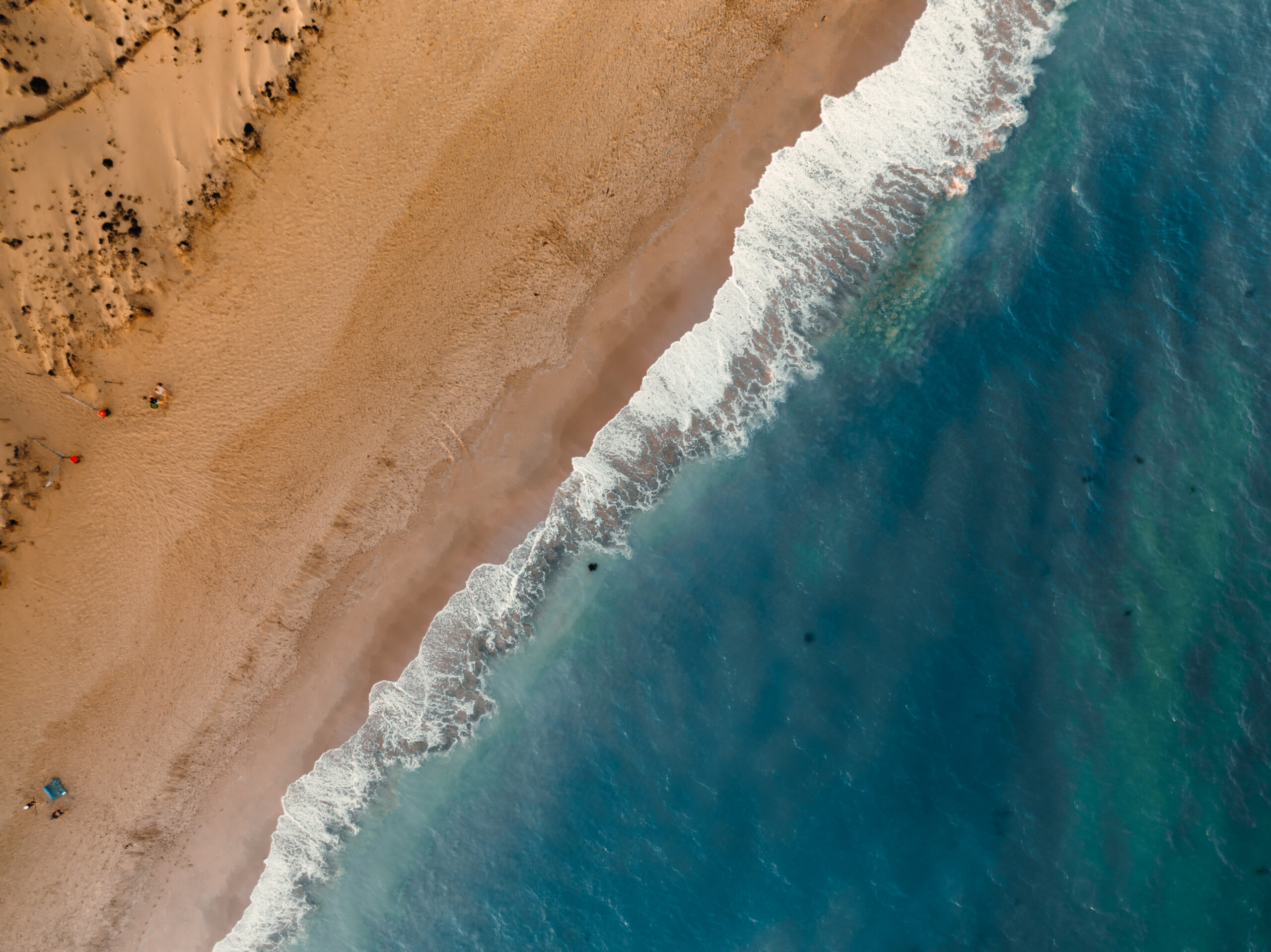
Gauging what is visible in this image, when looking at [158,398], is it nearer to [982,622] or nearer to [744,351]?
[744,351]

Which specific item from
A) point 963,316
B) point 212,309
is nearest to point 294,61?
point 212,309

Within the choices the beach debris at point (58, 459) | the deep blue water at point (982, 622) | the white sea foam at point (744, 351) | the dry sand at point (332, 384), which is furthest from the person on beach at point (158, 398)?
the deep blue water at point (982, 622)

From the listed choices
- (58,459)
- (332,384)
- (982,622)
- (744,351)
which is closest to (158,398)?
(58,459)

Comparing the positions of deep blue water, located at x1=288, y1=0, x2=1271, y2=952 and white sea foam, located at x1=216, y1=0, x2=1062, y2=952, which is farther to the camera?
white sea foam, located at x1=216, y1=0, x2=1062, y2=952

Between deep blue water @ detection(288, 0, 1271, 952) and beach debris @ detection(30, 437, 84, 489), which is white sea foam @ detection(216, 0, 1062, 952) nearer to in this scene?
deep blue water @ detection(288, 0, 1271, 952)

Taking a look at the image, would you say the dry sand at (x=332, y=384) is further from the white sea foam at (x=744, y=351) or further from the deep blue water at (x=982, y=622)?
the deep blue water at (x=982, y=622)

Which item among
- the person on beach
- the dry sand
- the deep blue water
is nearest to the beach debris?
the dry sand
